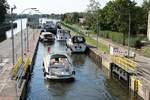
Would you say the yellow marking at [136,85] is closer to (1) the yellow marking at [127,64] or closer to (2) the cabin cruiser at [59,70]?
(1) the yellow marking at [127,64]

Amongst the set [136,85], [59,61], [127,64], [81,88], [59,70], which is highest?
[127,64]

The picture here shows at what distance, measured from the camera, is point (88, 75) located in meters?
46.9

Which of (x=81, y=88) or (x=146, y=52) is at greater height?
(x=146, y=52)

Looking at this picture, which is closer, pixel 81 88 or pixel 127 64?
pixel 81 88

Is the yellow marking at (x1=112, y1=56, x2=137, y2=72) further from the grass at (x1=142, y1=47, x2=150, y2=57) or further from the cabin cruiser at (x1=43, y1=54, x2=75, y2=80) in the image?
the grass at (x1=142, y1=47, x2=150, y2=57)

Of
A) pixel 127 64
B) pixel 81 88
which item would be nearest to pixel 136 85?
pixel 127 64

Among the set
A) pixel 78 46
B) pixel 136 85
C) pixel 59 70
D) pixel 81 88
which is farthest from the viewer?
pixel 78 46

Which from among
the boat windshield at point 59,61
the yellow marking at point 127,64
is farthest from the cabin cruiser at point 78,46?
the yellow marking at point 127,64

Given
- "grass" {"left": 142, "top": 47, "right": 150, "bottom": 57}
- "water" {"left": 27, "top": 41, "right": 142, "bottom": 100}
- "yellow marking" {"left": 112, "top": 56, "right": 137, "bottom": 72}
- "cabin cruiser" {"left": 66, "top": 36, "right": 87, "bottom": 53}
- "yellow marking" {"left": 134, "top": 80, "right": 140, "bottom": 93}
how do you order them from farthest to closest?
"cabin cruiser" {"left": 66, "top": 36, "right": 87, "bottom": 53}
"grass" {"left": 142, "top": 47, "right": 150, "bottom": 57}
"yellow marking" {"left": 112, "top": 56, "right": 137, "bottom": 72}
"water" {"left": 27, "top": 41, "right": 142, "bottom": 100}
"yellow marking" {"left": 134, "top": 80, "right": 140, "bottom": 93}

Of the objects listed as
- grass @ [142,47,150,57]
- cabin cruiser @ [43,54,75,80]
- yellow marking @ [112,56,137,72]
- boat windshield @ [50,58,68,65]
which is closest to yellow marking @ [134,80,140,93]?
yellow marking @ [112,56,137,72]

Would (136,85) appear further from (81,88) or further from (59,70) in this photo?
(59,70)

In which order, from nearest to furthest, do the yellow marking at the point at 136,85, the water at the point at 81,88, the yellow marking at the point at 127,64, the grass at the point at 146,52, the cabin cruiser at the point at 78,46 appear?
the yellow marking at the point at 136,85, the water at the point at 81,88, the yellow marking at the point at 127,64, the grass at the point at 146,52, the cabin cruiser at the point at 78,46

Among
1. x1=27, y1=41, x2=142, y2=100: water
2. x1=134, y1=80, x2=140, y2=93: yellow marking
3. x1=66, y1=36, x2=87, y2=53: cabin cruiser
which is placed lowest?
x1=27, y1=41, x2=142, y2=100: water

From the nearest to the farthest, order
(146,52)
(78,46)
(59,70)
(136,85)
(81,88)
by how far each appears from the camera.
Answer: (136,85) < (81,88) < (59,70) < (146,52) < (78,46)
